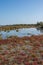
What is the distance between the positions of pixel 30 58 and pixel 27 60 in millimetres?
502

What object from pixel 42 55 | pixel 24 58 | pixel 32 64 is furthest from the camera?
pixel 42 55

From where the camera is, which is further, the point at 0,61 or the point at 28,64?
the point at 0,61

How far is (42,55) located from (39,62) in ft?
6.78

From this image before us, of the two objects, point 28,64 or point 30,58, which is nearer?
point 28,64

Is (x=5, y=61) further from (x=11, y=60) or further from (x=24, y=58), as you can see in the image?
(x=24, y=58)

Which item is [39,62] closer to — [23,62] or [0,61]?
[23,62]

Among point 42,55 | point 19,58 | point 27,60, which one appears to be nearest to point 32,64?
point 27,60

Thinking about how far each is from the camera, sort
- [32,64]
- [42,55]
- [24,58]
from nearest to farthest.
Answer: [32,64]
[24,58]
[42,55]

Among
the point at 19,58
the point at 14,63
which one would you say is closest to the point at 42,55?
the point at 19,58

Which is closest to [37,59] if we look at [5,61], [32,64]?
[32,64]

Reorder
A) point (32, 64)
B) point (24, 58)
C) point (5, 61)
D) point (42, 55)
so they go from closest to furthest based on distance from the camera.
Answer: point (32, 64)
point (5, 61)
point (24, 58)
point (42, 55)

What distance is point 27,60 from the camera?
11.9 m

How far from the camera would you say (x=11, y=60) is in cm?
1202

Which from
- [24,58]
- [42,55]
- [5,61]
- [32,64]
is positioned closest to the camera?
[32,64]
